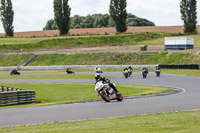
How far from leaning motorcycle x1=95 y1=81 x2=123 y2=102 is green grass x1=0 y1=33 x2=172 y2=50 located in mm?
72790

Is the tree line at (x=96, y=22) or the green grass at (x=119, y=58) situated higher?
the tree line at (x=96, y=22)

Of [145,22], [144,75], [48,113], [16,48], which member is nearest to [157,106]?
[48,113]

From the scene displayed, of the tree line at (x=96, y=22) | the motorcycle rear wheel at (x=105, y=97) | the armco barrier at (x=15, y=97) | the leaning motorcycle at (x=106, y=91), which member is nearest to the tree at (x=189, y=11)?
the tree line at (x=96, y=22)

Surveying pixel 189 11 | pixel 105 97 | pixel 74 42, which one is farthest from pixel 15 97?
pixel 74 42

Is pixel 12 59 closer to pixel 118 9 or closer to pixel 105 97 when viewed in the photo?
pixel 118 9

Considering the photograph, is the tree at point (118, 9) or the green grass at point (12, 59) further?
the tree at point (118, 9)

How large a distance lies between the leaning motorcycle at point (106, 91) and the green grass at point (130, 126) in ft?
21.3

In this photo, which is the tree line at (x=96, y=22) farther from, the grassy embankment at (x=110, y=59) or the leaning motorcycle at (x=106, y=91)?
the leaning motorcycle at (x=106, y=91)

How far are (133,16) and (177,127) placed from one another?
16691cm

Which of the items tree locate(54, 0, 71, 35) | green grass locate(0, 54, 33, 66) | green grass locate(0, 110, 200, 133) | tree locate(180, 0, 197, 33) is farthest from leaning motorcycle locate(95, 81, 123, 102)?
tree locate(54, 0, 71, 35)

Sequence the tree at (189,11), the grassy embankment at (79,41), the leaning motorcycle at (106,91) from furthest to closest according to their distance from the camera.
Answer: the grassy embankment at (79,41) < the tree at (189,11) < the leaning motorcycle at (106,91)

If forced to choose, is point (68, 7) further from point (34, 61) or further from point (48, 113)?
point (48, 113)

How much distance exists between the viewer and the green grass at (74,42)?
Result: 94.9 metres

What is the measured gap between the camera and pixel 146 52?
73.1m
